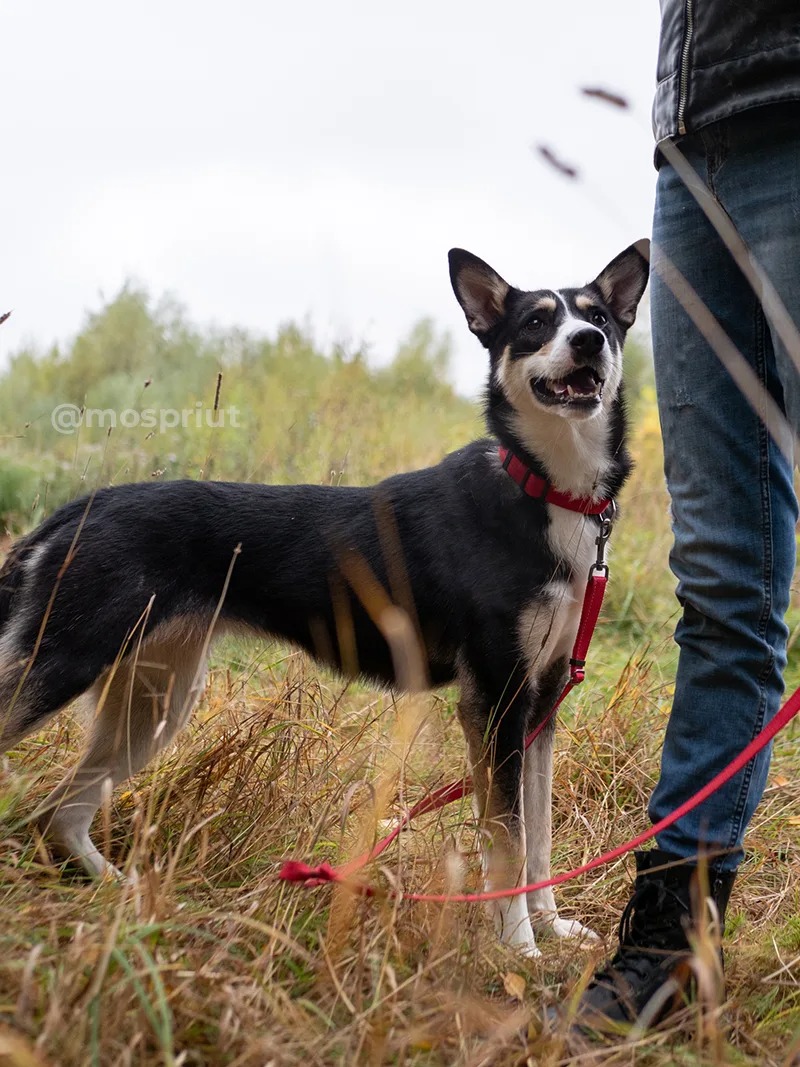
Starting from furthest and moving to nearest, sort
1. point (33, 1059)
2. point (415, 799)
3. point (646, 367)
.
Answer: point (646, 367), point (415, 799), point (33, 1059)

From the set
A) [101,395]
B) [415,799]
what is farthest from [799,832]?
[101,395]

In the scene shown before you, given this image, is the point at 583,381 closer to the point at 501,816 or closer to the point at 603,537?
the point at 603,537

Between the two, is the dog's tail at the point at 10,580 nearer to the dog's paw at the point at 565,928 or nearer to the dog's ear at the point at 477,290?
the dog's ear at the point at 477,290

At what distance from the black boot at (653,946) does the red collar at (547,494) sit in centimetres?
97

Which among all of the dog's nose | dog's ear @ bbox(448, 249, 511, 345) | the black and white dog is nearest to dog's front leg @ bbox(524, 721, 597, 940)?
the black and white dog

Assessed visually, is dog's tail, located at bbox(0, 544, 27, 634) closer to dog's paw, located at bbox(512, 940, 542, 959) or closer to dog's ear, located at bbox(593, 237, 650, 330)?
dog's paw, located at bbox(512, 940, 542, 959)

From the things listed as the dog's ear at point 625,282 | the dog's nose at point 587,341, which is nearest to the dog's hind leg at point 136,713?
the dog's nose at point 587,341

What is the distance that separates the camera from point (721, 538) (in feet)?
6.09

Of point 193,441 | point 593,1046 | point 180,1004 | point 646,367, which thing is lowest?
point 593,1046

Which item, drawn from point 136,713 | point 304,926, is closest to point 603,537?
point 304,926

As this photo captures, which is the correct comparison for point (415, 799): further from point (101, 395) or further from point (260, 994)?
point (101, 395)

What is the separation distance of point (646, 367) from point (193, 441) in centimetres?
643

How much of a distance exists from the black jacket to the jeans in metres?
0.06

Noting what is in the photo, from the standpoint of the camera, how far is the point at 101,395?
667 centimetres
